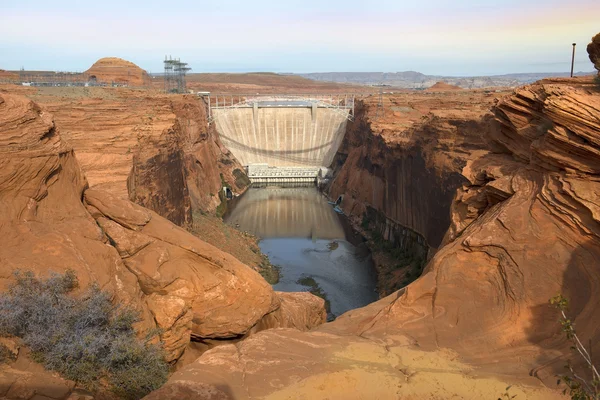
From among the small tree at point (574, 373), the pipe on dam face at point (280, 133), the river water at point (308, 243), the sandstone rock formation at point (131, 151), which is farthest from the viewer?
the pipe on dam face at point (280, 133)

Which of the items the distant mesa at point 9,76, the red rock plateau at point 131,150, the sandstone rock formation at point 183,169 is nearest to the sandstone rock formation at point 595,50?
the red rock plateau at point 131,150

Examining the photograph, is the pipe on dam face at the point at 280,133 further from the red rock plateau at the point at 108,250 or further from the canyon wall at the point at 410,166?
the red rock plateau at the point at 108,250

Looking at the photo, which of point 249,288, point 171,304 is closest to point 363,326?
point 249,288

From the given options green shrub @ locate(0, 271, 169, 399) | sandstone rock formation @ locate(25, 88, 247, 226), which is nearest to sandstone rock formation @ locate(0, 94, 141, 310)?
green shrub @ locate(0, 271, 169, 399)

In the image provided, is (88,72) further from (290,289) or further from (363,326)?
(363,326)

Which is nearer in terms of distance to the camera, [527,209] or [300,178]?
[527,209]
